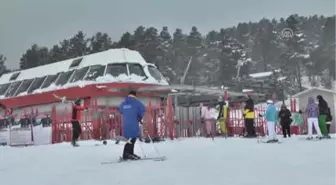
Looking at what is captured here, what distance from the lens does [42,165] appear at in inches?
338

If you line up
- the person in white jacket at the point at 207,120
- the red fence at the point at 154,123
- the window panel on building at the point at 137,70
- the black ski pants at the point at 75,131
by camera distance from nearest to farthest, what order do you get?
the black ski pants at the point at 75,131 < the red fence at the point at 154,123 < the person in white jacket at the point at 207,120 < the window panel on building at the point at 137,70

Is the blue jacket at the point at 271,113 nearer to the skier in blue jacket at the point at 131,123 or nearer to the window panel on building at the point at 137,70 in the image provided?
the skier in blue jacket at the point at 131,123


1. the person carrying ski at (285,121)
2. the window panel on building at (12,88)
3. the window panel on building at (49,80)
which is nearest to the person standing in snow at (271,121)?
the person carrying ski at (285,121)

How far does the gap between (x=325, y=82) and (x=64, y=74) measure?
156 ft

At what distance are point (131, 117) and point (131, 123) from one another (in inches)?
4.9

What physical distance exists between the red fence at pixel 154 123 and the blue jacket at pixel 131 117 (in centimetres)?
515

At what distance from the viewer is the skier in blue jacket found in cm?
893

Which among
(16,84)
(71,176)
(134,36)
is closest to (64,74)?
(16,84)

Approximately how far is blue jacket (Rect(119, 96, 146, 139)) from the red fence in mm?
5152

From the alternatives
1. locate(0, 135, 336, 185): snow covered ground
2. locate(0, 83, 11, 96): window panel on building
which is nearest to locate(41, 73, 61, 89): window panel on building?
locate(0, 83, 11, 96): window panel on building

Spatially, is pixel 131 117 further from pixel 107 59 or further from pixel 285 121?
pixel 107 59

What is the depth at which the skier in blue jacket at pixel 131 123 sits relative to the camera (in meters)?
8.93

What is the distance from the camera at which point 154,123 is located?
15.5 meters

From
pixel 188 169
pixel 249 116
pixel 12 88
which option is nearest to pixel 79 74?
pixel 12 88
